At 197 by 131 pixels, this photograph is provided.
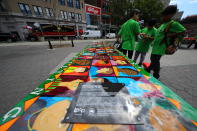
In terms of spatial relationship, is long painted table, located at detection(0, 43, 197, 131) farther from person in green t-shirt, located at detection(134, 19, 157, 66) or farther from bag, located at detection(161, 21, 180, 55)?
person in green t-shirt, located at detection(134, 19, 157, 66)

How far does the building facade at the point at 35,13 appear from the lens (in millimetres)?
13577

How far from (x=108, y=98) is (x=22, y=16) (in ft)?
69.5

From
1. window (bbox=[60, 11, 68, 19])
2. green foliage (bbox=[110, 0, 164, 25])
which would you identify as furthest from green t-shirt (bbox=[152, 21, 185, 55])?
window (bbox=[60, 11, 68, 19])

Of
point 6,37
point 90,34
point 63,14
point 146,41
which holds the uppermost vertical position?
point 63,14

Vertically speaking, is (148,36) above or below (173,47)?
above

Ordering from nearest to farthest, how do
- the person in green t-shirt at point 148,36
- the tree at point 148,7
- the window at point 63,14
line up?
the person in green t-shirt at point 148,36
the tree at point 148,7
the window at point 63,14

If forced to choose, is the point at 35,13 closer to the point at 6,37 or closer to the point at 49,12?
the point at 49,12

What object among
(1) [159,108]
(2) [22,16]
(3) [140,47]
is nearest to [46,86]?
(1) [159,108]

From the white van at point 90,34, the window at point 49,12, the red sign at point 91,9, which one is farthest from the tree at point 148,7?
the window at point 49,12

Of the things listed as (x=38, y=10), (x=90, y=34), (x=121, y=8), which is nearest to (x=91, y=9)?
(x=90, y=34)

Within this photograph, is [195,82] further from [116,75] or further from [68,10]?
[68,10]

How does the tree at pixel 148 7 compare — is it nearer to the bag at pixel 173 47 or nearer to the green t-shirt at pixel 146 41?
the green t-shirt at pixel 146 41

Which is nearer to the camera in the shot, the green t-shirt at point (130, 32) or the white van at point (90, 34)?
the green t-shirt at point (130, 32)

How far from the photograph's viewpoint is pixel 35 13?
618 inches
